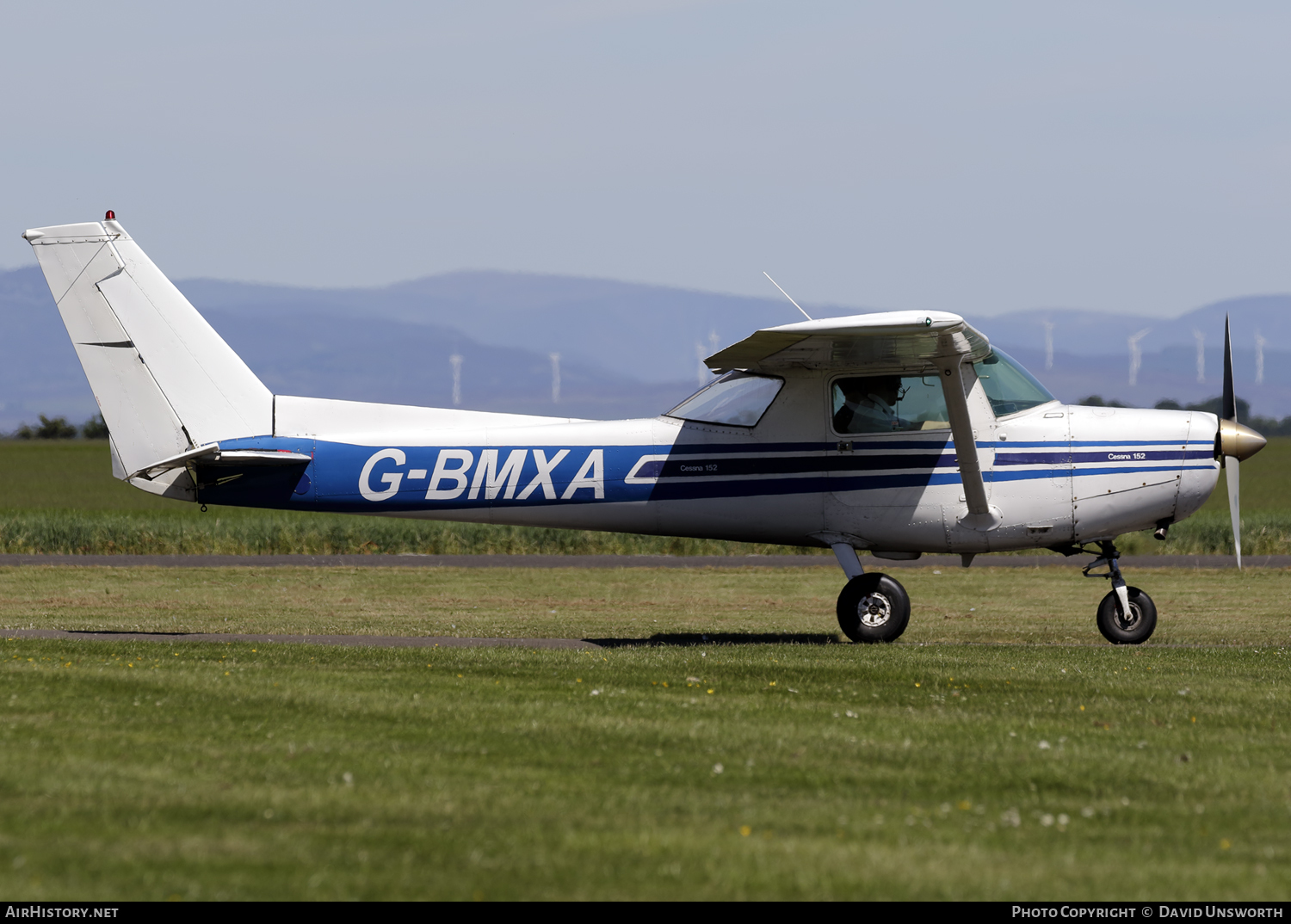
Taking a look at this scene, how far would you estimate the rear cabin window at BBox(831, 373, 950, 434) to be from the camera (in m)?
14.0

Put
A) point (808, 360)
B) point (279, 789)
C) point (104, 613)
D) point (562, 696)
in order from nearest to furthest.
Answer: point (279, 789), point (562, 696), point (808, 360), point (104, 613)

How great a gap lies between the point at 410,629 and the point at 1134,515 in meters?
7.93

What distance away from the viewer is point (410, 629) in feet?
53.4

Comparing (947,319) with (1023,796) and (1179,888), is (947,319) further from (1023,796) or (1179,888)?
(1179,888)

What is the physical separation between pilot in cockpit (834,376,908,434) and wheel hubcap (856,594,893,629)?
65.6 inches

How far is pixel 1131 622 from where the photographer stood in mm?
14477

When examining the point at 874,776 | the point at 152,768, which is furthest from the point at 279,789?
the point at 874,776

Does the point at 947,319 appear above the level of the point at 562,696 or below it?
above

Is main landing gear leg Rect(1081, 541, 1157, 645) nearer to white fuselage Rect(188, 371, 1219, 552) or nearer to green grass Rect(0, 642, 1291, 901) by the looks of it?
white fuselage Rect(188, 371, 1219, 552)

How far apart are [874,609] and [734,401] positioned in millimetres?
2505

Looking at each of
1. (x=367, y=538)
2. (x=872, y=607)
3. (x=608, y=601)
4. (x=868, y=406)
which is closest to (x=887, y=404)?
(x=868, y=406)

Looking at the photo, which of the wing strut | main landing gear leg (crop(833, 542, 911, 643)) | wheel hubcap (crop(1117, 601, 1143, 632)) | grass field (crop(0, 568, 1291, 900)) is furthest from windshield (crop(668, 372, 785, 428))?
wheel hubcap (crop(1117, 601, 1143, 632))

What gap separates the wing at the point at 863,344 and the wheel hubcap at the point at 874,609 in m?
2.27

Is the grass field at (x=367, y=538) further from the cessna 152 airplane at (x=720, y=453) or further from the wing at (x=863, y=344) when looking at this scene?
the wing at (x=863, y=344)
